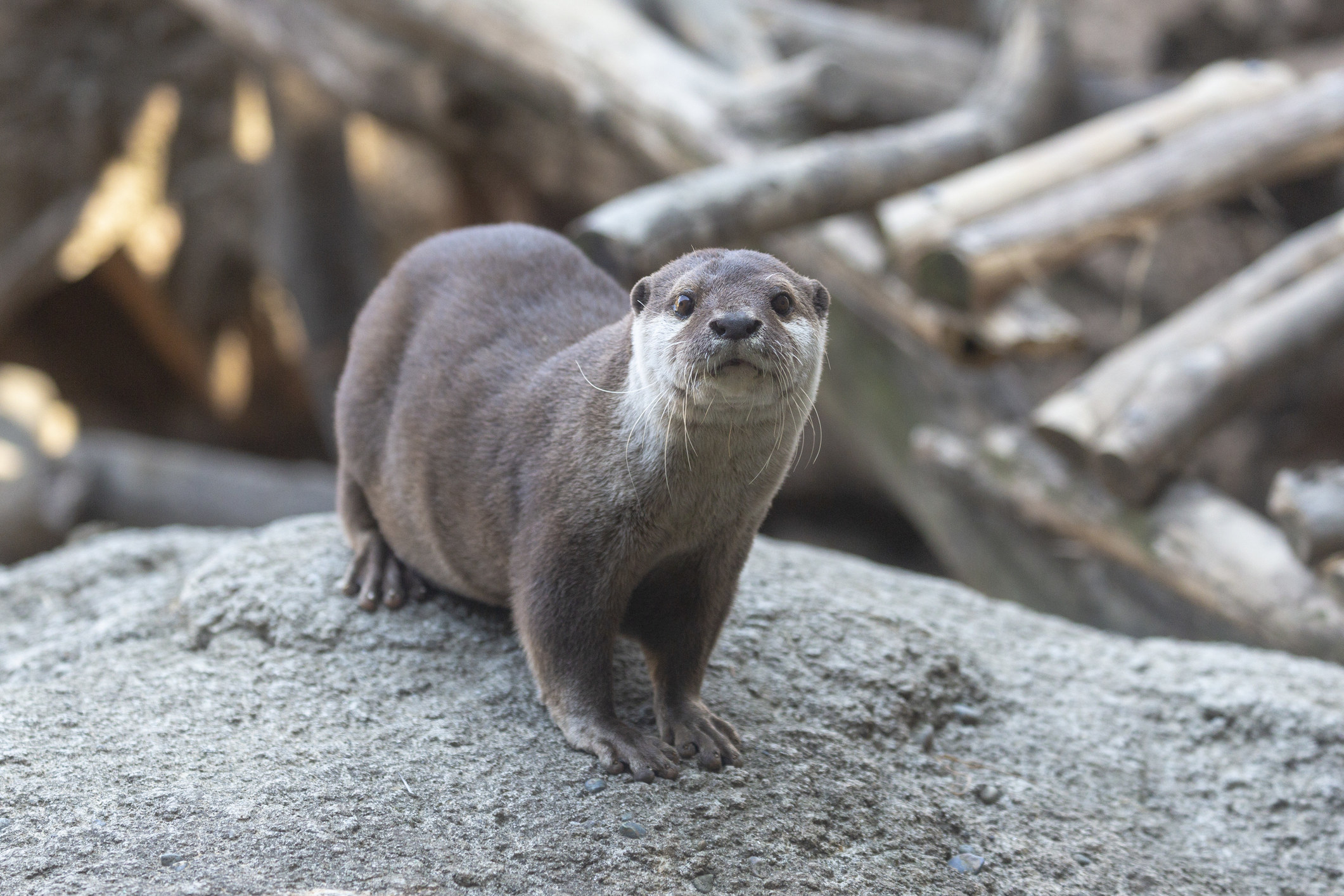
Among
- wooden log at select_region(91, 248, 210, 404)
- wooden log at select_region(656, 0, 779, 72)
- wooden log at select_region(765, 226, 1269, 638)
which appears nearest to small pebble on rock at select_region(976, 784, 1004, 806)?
wooden log at select_region(765, 226, 1269, 638)

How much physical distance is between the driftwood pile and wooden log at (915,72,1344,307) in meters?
0.01

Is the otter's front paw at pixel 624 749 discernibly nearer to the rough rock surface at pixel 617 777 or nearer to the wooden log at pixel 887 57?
the rough rock surface at pixel 617 777

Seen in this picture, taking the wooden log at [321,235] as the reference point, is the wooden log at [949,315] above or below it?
above

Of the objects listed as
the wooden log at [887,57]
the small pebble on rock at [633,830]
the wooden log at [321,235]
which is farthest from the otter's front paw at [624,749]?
the wooden log at [321,235]

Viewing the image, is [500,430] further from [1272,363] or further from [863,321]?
[863,321]

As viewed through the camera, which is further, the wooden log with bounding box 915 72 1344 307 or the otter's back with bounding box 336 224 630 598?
the wooden log with bounding box 915 72 1344 307

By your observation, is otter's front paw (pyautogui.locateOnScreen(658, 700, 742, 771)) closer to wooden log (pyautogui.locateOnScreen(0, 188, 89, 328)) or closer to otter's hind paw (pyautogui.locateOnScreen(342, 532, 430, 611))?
otter's hind paw (pyautogui.locateOnScreen(342, 532, 430, 611))

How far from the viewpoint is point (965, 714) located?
2.61 m

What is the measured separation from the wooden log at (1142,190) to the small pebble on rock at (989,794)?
189 cm

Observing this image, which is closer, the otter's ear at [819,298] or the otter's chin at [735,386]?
the otter's chin at [735,386]

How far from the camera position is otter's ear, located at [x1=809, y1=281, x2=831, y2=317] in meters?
2.22

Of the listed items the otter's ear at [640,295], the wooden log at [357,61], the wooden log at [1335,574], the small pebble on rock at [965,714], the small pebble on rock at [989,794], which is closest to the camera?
the otter's ear at [640,295]

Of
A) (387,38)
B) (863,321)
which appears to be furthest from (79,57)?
(863,321)

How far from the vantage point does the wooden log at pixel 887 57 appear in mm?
5906
